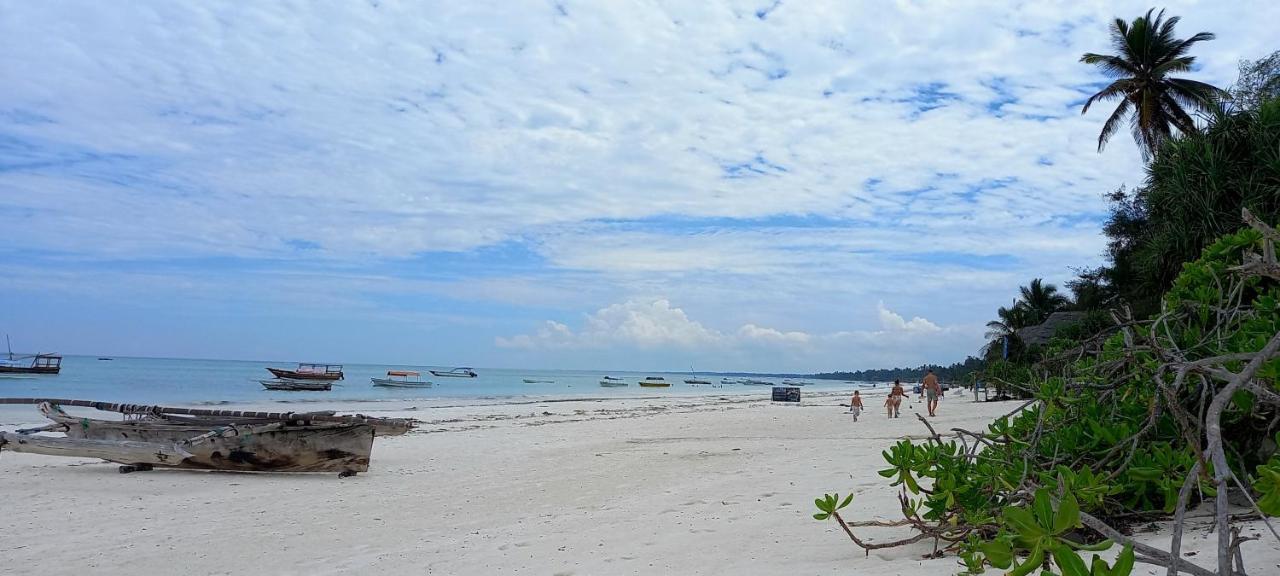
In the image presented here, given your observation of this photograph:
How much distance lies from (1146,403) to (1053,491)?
1123 millimetres

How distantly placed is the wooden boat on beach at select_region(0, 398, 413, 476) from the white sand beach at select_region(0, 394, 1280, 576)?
225 mm

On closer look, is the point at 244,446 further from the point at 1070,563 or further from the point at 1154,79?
the point at 1154,79

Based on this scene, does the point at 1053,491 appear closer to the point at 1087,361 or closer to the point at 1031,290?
the point at 1087,361

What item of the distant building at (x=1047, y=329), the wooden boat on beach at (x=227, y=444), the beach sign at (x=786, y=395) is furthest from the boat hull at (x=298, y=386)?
the wooden boat on beach at (x=227, y=444)

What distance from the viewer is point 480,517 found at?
7.36m

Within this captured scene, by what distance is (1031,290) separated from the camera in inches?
1753

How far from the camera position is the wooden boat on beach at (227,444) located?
33.9ft

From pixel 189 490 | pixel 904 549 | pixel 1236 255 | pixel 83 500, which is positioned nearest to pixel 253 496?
pixel 189 490

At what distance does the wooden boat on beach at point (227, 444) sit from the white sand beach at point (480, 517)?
225 millimetres

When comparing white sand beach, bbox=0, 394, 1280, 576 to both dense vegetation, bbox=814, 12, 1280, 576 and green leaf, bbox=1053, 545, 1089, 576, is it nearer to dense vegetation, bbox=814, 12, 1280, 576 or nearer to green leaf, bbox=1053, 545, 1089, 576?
dense vegetation, bbox=814, 12, 1280, 576

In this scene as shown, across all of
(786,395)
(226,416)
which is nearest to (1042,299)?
(786,395)

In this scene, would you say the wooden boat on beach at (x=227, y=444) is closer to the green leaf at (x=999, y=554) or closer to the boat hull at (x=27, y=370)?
the green leaf at (x=999, y=554)

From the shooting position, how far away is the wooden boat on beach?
33.9 ft

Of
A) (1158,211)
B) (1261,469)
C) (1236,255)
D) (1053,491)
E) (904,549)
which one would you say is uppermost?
(1158,211)
